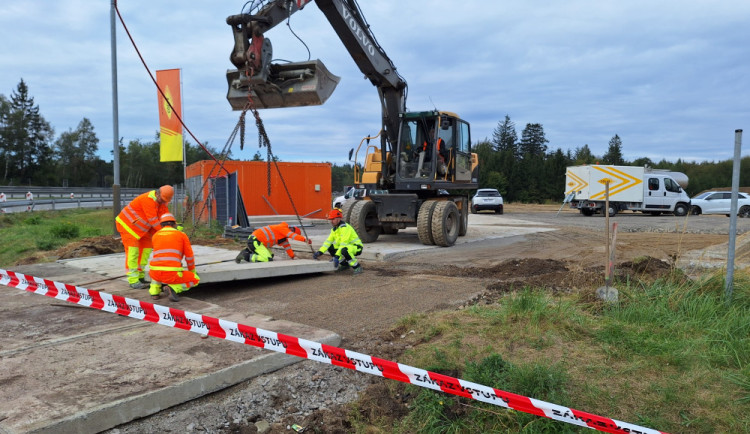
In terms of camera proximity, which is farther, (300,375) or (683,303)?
(683,303)

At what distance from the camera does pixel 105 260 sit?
9406 mm

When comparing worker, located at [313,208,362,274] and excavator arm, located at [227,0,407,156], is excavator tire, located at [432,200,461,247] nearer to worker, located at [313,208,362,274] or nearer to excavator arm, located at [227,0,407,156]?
worker, located at [313,208,362,274]

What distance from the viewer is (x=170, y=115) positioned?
56.2ft

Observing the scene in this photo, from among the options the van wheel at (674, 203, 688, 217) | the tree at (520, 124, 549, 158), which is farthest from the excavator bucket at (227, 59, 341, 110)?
the tree at (520, 124, 549, 158)

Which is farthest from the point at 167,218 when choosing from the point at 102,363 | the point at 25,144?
the point at 25,144

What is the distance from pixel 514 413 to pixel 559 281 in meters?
4.43

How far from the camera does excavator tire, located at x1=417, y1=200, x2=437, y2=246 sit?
39.1 feet

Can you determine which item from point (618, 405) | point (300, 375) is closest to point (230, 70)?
point (300, 375)

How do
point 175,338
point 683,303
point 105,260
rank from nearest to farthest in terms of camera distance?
point 175,338, point 683,303, point 105,260

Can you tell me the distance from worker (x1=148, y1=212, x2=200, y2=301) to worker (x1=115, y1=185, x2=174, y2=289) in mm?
448

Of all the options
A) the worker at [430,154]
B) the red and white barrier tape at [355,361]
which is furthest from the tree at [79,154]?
the red and white barrier tape at [355,361]

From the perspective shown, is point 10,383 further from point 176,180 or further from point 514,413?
point 176,180

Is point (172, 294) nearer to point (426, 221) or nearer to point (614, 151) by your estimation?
point (426, 221)

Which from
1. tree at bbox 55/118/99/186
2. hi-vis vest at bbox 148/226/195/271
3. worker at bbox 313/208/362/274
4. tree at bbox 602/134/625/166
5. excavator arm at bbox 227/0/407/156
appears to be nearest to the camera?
hi-vis vest at bbox 148/226/195/271
